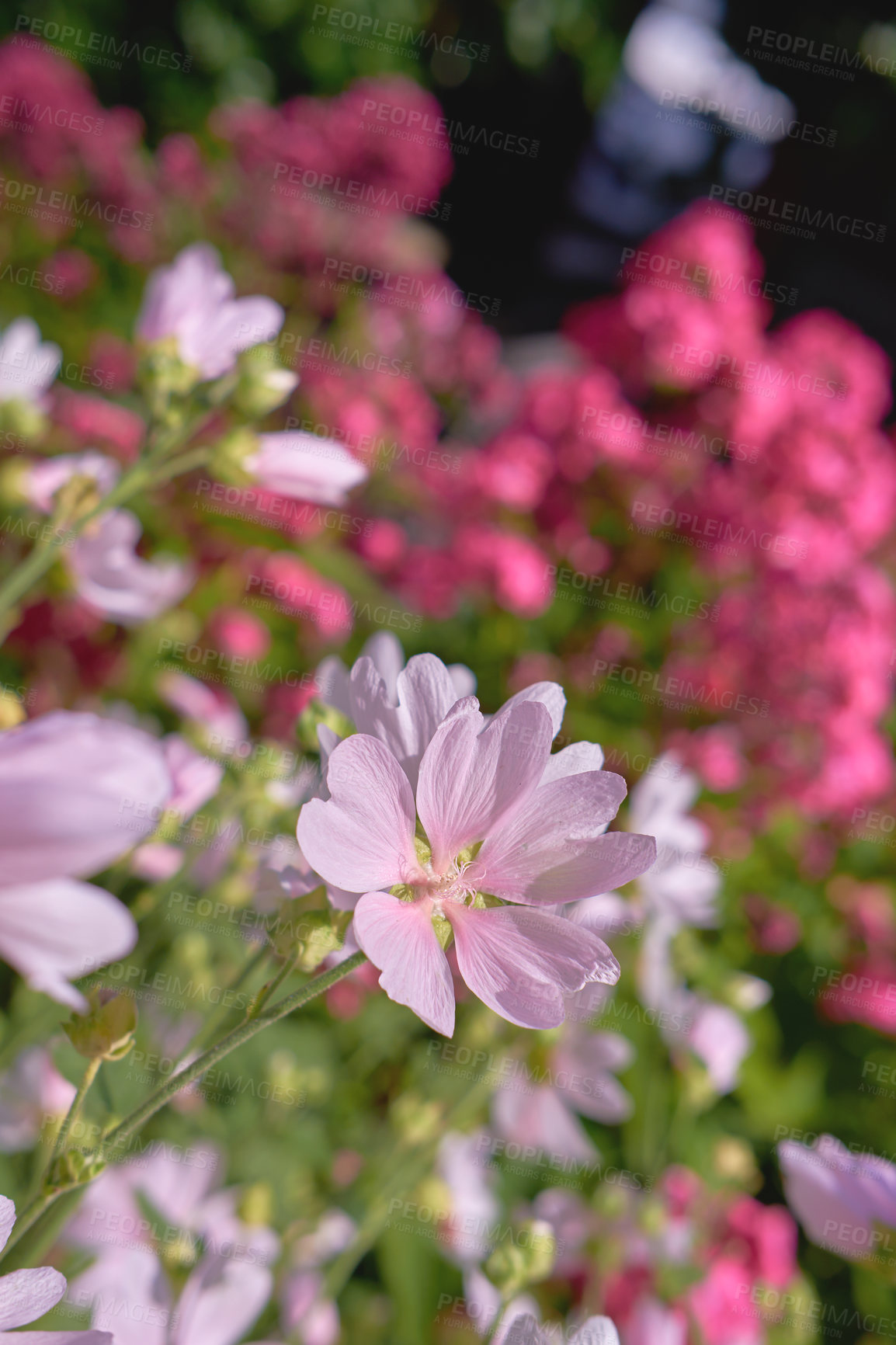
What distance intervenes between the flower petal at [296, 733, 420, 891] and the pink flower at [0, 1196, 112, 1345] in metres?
0.17

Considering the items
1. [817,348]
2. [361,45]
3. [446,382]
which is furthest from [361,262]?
[361,45]

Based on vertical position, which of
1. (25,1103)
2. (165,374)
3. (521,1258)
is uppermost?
(165,374)

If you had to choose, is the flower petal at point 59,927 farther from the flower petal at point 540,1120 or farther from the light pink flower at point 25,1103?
the flower petal at point 540,1120

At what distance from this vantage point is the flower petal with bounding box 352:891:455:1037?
0.40m

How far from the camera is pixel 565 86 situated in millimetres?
5426

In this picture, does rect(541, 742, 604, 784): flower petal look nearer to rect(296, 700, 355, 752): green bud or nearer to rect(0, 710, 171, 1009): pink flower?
rect(296, 700, 355, 752): green bud

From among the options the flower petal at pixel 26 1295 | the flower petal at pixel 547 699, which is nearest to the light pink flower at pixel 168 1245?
the flower petal at pixel 26 1295

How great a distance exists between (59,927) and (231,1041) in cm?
14

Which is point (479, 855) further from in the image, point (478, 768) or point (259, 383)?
point (259, 383)

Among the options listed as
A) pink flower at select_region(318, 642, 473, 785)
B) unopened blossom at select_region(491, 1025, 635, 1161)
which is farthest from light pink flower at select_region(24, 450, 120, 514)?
unopened blossom at select_region(491, 1025, 635, 1161)

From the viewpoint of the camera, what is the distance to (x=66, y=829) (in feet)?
0.94

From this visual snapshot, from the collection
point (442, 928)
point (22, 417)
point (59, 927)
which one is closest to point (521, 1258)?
point (442, 928)

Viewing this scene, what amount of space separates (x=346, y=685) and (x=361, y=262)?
254cm

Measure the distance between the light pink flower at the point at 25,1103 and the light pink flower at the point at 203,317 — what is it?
630 millimetres
